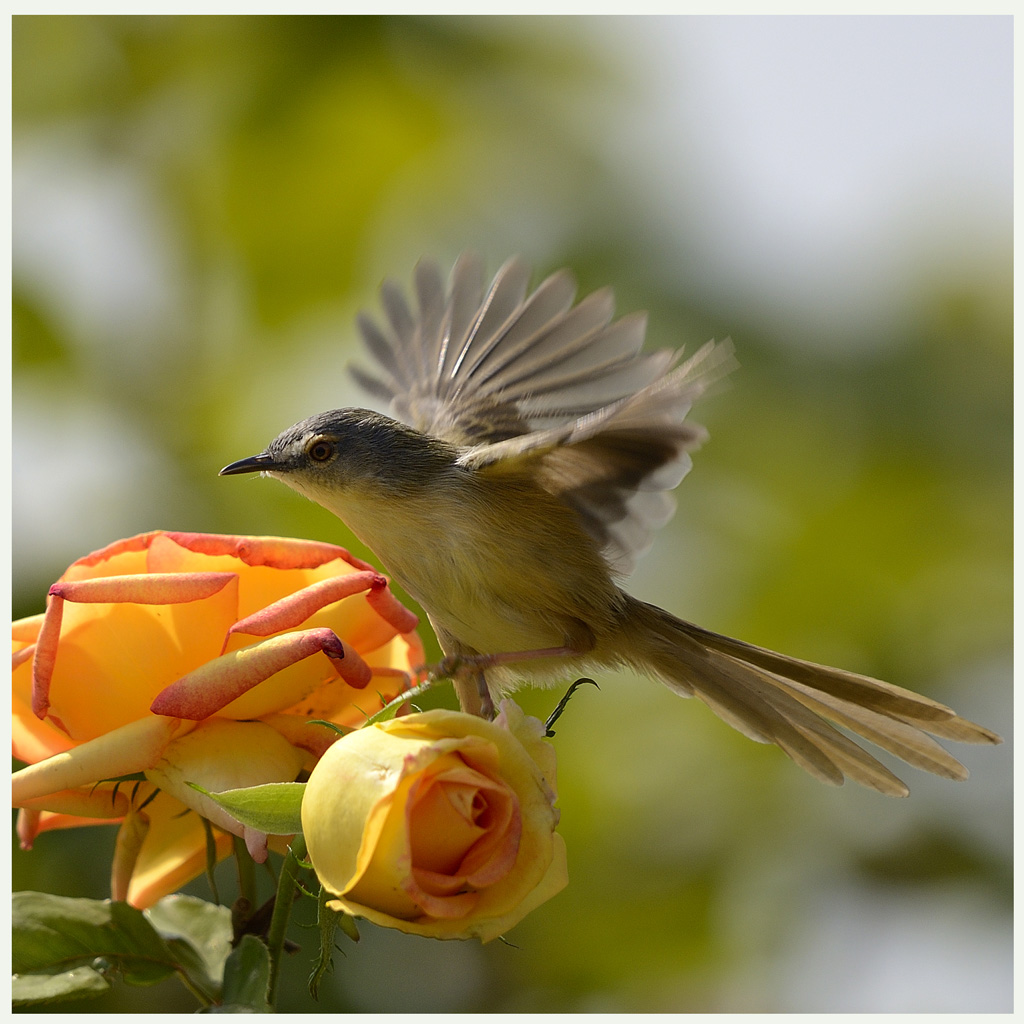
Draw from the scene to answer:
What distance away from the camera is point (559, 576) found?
3.26 meters

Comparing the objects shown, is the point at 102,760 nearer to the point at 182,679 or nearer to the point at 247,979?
the point at 182,679

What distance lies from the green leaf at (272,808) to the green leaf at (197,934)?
1.72ft

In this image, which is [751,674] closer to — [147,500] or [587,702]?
[587,702]

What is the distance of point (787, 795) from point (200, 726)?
8.28 ft

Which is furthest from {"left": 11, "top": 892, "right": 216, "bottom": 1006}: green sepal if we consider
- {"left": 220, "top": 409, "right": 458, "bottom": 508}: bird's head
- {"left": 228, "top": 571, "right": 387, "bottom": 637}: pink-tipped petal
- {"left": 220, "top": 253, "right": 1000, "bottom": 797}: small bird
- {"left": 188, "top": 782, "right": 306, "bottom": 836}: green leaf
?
{"left": 220, "top": 409, "right": 458, "bottom": 508}: bird's head

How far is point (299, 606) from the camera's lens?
174 centimetres

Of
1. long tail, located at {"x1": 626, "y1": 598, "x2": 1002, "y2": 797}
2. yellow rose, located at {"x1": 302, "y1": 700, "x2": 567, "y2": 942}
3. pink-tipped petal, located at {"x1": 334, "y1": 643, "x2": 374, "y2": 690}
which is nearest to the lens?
yellow rose, located at {"x1": 302, "y1": 700, "x2": 567, "y2": 942}

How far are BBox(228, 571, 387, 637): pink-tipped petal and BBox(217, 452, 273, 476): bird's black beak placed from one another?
4.57 feet

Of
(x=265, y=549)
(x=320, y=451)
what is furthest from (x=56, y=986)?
(x=320, y=451)

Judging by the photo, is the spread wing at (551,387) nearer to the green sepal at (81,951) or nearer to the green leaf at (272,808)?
the green leaf at (272,808)

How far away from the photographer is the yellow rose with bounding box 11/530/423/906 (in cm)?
171

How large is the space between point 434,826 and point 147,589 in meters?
0.66

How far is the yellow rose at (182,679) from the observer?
1713 millimetres

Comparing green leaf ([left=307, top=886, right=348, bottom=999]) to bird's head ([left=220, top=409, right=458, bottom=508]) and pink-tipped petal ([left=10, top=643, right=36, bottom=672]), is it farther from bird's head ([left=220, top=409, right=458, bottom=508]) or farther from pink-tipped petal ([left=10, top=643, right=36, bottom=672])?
bird's head ([left=220, top=409, right=458, bottom=508])
